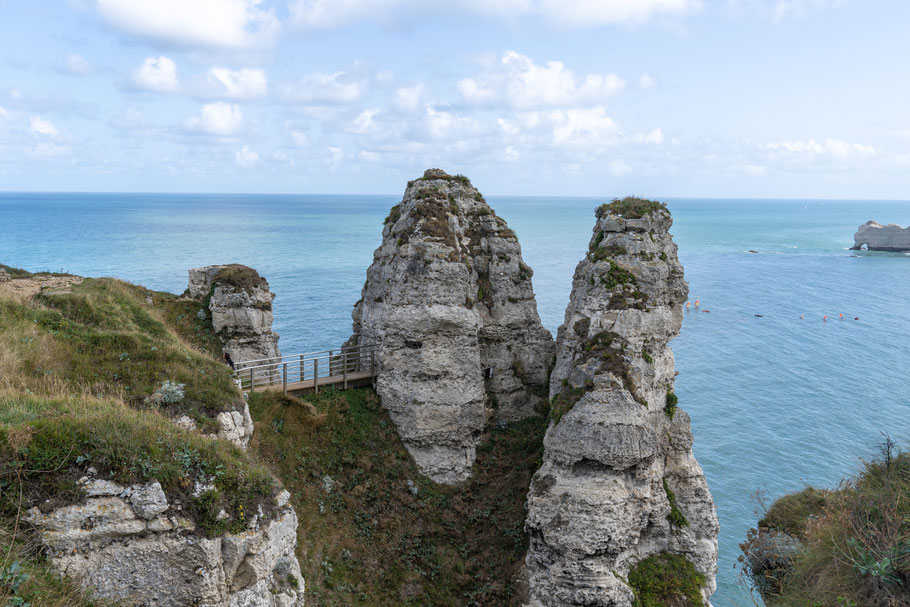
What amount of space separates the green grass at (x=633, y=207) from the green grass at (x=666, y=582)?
15101 millimetres

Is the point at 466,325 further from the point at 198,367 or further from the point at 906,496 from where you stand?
the point at 906,496

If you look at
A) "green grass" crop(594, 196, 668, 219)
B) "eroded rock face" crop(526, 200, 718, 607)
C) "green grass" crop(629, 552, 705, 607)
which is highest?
"green grass" crop(594, 196, 668, 219)

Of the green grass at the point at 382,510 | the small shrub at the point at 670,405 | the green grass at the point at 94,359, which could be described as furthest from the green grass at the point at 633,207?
the green grass at the point at 94,359

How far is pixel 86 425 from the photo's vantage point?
12.2 m

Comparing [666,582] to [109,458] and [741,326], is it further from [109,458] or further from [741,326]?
[741,326]

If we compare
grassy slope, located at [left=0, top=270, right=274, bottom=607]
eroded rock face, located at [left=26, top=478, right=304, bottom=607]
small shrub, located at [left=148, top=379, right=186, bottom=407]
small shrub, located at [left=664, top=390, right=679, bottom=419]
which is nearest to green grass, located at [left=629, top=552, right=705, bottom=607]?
small shrub, located at [left=664, top=390, right=679, bottom=419]

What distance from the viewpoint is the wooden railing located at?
2862cm

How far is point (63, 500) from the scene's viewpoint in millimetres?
11258

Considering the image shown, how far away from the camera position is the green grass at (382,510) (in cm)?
2508

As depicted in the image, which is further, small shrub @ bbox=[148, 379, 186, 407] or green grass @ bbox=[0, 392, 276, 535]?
small shrub @ bbox=[148, 379, 186, 407]

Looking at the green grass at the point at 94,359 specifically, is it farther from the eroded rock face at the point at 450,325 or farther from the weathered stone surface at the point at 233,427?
the eroded rock face at the point at 450,325

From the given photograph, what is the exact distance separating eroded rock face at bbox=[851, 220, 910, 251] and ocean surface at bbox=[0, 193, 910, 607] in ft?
20.8

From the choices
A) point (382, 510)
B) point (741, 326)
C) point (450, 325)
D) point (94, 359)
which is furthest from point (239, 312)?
point (741, 326)

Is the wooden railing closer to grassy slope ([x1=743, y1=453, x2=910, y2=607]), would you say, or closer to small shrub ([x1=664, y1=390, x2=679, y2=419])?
small shrub ([x1=664, y1=390, x2=679, y2=419])
